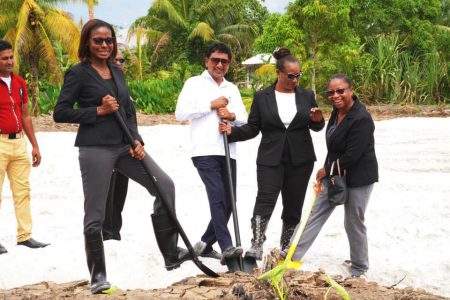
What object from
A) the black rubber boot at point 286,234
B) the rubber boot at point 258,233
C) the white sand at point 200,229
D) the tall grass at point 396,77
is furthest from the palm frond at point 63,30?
the rubber boot at point 258,233

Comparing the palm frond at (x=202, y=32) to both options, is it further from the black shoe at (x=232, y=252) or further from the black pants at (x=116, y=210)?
the black shoe at (x=232, y=252)

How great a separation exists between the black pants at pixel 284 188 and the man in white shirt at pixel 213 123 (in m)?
0.23

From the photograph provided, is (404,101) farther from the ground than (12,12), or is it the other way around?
(12,12)

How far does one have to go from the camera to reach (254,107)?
16.2ft

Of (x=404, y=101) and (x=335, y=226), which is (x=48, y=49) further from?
(x=335, y=226)

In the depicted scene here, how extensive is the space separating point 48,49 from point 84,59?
17124 mm

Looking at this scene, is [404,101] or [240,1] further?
[240,1]

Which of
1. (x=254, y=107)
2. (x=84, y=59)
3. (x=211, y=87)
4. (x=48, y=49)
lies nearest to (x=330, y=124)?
(x=254, y=107)

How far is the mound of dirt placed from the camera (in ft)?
10.2

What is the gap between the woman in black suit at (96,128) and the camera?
3746 millimetres

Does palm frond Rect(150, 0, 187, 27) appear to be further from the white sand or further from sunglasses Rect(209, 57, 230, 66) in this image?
sunglasses Rect(209, 57, 230, 66)

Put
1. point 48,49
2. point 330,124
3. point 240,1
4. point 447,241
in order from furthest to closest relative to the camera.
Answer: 1. point 240,1
2. point 48,49
3. point 447,241
4. point 330,124

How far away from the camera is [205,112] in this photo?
4.80 metres

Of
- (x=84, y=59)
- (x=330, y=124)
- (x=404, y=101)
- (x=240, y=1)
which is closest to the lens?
(x=84, y=59)
